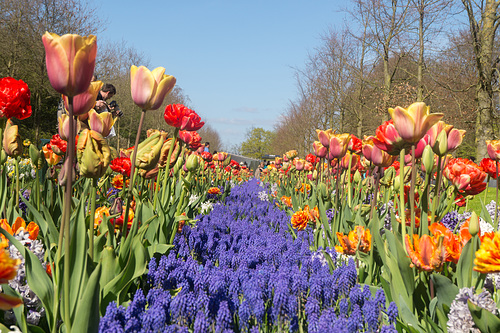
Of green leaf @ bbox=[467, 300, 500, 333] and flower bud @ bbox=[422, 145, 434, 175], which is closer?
green leaf @ bbox=[467, 300, 500, 333]

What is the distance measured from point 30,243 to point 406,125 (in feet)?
5.41

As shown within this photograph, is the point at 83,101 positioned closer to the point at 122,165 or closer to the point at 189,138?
the point at 122,165

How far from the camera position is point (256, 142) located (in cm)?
7250

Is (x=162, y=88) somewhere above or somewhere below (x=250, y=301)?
above

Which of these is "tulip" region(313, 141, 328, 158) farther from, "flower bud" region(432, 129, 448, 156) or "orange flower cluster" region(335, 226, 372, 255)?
"flower bud" region(432, 129, 448, 156)

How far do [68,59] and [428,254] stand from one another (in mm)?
1368

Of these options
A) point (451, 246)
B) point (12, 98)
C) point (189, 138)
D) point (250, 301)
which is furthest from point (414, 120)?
point (189, 138)

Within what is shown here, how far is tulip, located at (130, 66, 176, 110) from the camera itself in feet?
5.30

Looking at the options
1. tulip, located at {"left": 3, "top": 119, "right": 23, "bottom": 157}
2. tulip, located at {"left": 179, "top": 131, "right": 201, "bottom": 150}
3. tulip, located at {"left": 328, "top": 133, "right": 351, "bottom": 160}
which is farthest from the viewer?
tulip, located at {"left": 179, "top": 131, "right": 201, "bottom": 150}

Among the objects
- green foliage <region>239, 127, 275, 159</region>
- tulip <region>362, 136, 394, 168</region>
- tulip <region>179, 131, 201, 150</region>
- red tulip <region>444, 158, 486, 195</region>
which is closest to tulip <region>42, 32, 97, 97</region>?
tulip <region>362, 136, 394, 168</region>

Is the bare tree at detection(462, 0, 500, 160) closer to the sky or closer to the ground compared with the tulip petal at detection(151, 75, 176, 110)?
closer to the sky

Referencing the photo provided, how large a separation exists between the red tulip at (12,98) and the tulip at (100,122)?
0.41 meters

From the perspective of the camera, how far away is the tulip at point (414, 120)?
1512mm

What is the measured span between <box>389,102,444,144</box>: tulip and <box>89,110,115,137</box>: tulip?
1.33 m
